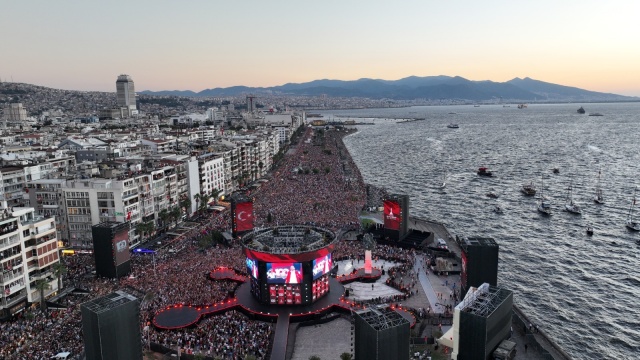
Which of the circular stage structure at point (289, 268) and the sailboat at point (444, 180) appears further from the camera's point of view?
the sailboat at point (444, 180)

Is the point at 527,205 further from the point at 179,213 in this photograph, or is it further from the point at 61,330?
the point at 61,330

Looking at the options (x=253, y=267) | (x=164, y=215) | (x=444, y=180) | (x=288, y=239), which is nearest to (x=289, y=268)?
(x=288, y=239)

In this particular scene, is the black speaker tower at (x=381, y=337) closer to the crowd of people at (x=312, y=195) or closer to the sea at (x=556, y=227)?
the sea at (x=556, y=227)

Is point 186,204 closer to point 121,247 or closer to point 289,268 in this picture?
point 121,247

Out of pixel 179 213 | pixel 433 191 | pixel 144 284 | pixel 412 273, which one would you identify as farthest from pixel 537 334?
pixel 433 191

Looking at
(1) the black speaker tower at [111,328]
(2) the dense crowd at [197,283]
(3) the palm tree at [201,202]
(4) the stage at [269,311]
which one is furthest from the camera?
(3) the palm tree at [201,202]

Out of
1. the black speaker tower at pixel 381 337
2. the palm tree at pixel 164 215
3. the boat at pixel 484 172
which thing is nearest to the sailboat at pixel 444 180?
the boat at pixel 484 172
